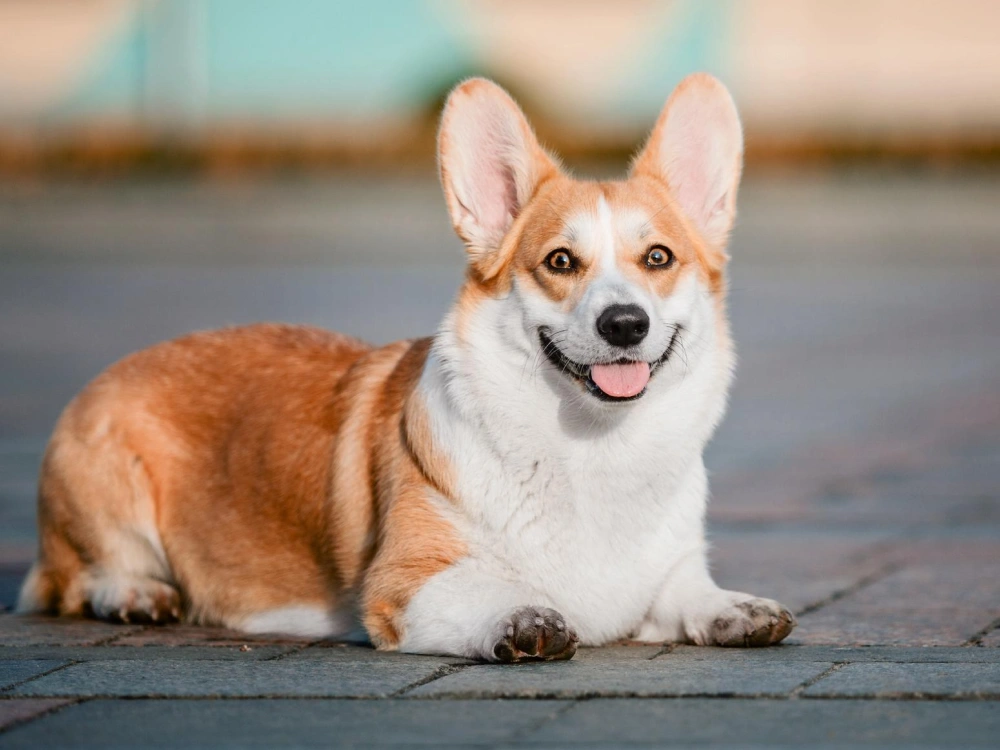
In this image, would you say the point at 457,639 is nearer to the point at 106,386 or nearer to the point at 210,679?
the point at 210,679

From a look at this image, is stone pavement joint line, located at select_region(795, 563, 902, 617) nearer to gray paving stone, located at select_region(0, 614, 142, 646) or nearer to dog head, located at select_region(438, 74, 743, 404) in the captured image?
dog head, located at select_region(438, 74, 743, 404)

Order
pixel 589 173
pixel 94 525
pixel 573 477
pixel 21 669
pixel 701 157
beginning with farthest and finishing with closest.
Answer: pixel 589 173, pixel 94 525, pixel 701 157, pixel 573 477, pixel 21 669

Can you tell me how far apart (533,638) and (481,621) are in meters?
0.15

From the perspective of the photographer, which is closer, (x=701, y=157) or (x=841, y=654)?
(x=841, y=654)

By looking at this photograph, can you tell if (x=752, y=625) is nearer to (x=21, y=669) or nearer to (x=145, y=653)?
(x=145, y=653)

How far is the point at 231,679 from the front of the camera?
A: 11.5 ft

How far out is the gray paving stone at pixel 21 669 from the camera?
11.4 ft

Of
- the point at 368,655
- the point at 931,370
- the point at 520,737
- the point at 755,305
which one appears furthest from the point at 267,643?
the point at 755,305

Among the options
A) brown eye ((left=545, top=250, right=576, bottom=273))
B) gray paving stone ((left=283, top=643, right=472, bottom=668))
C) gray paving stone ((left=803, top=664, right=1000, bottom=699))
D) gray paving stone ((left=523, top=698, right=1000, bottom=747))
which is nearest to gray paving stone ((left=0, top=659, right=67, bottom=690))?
gray paving stone ((left=283, top=643, right=472, bottom=668))

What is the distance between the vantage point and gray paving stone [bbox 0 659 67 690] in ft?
11.4

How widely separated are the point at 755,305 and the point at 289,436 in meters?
12.3

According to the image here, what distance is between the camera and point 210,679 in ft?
11.5

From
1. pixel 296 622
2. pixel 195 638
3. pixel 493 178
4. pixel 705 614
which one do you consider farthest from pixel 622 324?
pixel 195 638

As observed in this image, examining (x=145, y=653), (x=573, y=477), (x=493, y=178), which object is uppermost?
(x=493, y=178)
